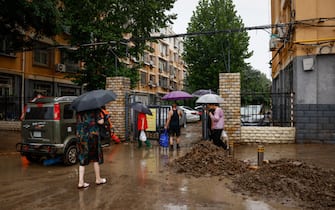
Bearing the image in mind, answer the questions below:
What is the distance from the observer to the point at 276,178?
5.42m

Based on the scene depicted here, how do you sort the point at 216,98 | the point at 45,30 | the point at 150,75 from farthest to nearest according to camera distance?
the point at 150,75
the point at 45,30
the point at 216,98

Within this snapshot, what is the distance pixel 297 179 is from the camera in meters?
5.36

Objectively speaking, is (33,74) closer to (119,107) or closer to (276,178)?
(119,107)

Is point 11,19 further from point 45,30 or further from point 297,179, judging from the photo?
point 297,179

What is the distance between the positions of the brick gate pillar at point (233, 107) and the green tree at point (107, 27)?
20.7 ft

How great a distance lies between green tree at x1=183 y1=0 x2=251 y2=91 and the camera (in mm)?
23328

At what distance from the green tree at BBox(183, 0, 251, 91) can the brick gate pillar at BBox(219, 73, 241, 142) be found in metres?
12.6

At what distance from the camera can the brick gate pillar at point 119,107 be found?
1248 cm

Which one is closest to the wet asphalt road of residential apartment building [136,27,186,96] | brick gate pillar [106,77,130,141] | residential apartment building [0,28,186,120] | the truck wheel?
the truck wheel

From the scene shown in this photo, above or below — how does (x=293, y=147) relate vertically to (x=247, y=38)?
below

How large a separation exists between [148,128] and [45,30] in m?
6.15

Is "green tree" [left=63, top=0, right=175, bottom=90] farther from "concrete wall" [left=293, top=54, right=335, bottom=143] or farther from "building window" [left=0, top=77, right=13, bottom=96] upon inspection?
"concrete wall" [left=293, top=54, right=335, bottom=143]

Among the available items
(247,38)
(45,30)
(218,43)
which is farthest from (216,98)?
(247,38)

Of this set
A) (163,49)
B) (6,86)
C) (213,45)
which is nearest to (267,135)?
(213,45)
